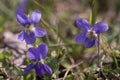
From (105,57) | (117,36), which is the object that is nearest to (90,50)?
(117,36)

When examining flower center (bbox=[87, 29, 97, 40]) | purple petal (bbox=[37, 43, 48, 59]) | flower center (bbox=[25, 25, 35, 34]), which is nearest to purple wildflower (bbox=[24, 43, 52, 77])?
purple petal (bbox=[37, 43, 48, 59])

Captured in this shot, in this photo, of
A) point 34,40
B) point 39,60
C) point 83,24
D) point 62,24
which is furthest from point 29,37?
point 62,24

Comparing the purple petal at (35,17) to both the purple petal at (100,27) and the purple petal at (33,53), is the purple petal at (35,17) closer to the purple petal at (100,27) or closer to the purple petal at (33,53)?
the purple petal at (33,53)

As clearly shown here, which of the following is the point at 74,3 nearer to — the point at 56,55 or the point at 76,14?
the point at 76,14

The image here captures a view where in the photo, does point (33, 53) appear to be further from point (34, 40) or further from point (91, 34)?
point (91, 34)

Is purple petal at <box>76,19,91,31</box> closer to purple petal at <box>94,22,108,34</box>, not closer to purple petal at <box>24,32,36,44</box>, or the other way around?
purple petal at <box>94,22,108,34</box>

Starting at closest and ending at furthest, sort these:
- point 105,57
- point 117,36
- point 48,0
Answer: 1. point 105,57
2. point 117,36
3. point 48,0
